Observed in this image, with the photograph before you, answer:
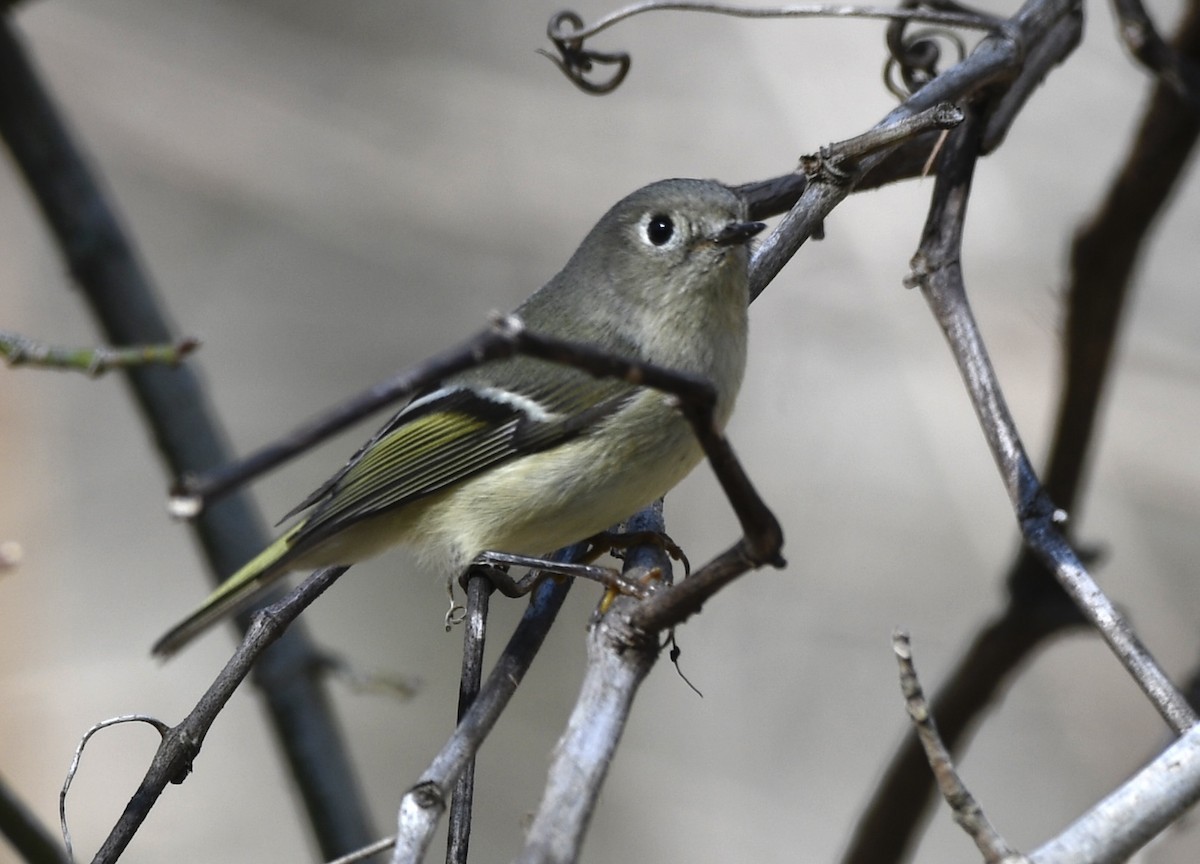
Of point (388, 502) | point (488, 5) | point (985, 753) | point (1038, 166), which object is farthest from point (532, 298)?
point (488, 5)

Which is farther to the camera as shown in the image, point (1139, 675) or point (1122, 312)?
point (1122, 312)

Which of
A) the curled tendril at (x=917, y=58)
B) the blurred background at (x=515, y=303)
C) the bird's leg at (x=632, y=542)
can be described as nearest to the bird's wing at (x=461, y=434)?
the bird's leg at (x=632, y=542)

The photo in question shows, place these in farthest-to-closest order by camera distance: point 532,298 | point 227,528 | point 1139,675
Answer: point 227,528, point 532,298, point 1139,675

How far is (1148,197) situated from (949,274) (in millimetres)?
532

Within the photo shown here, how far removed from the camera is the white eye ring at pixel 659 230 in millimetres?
1638

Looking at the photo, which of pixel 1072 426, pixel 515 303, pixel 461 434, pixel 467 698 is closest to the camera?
pixel 467 698

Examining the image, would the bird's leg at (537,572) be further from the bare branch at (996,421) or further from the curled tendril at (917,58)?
the curled tendril at (917,58)

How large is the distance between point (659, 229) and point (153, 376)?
90cm

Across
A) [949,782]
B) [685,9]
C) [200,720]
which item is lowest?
[949,782]

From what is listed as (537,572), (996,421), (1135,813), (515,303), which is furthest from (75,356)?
(515,303)

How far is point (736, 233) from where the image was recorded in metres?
1.51

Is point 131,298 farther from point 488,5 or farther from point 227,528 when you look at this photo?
point 488,5

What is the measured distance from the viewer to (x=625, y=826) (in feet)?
11.0

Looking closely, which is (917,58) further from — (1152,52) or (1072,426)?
(1072,426)
